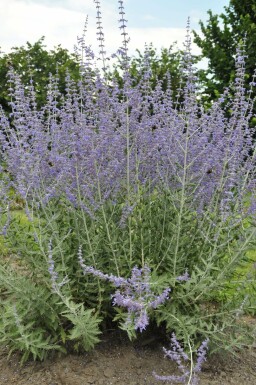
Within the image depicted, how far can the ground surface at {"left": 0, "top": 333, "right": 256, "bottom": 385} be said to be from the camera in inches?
160

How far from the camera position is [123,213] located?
13.7 ft

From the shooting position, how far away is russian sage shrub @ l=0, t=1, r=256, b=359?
4.05m

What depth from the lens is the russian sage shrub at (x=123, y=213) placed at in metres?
4.05

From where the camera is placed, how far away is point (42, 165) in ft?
14.8

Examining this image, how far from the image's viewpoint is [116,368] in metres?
4.17

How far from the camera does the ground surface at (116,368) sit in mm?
4059

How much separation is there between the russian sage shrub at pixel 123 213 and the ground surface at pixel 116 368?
17 cm

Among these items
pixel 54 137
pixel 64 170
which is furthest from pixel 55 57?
pixel 64 170

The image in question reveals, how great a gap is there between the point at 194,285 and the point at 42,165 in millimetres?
1692

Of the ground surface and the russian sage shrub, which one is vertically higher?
the russian sage shrub

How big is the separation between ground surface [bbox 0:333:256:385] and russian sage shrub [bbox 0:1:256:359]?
0.17 metres

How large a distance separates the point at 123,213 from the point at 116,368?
4.19ft

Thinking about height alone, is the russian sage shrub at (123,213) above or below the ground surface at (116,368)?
above

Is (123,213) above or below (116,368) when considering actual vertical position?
above
